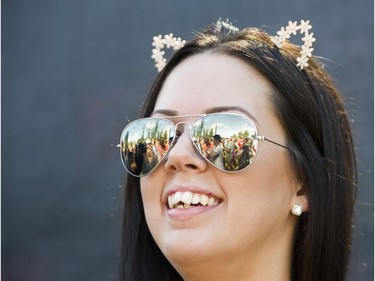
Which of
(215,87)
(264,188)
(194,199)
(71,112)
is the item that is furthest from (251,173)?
(71,112)

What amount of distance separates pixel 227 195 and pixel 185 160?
0.15 metres

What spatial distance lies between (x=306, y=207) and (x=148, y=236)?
55 centimetres

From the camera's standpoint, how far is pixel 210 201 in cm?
202

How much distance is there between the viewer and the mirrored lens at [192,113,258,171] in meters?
2.07

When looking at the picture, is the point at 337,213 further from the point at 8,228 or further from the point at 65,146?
the point at 8,228

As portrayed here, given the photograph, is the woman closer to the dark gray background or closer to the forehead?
the forehead

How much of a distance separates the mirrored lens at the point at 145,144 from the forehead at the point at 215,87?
0.06m

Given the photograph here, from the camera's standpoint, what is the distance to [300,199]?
218cm

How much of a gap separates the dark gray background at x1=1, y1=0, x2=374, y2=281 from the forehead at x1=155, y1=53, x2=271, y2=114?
7.81ft

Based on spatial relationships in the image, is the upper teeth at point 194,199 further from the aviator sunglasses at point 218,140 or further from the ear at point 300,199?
the ear at point 300,199

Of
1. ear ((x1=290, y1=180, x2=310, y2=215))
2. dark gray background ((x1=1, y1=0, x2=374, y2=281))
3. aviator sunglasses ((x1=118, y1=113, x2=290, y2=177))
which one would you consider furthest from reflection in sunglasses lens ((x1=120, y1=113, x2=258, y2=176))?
dark gray background ((x1=1, y1=0, x2=374, y2=281))

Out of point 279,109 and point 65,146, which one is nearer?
point 279,109

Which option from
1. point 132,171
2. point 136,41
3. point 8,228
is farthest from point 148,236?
point 8,228

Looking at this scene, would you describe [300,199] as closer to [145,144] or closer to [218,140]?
[218,140]
